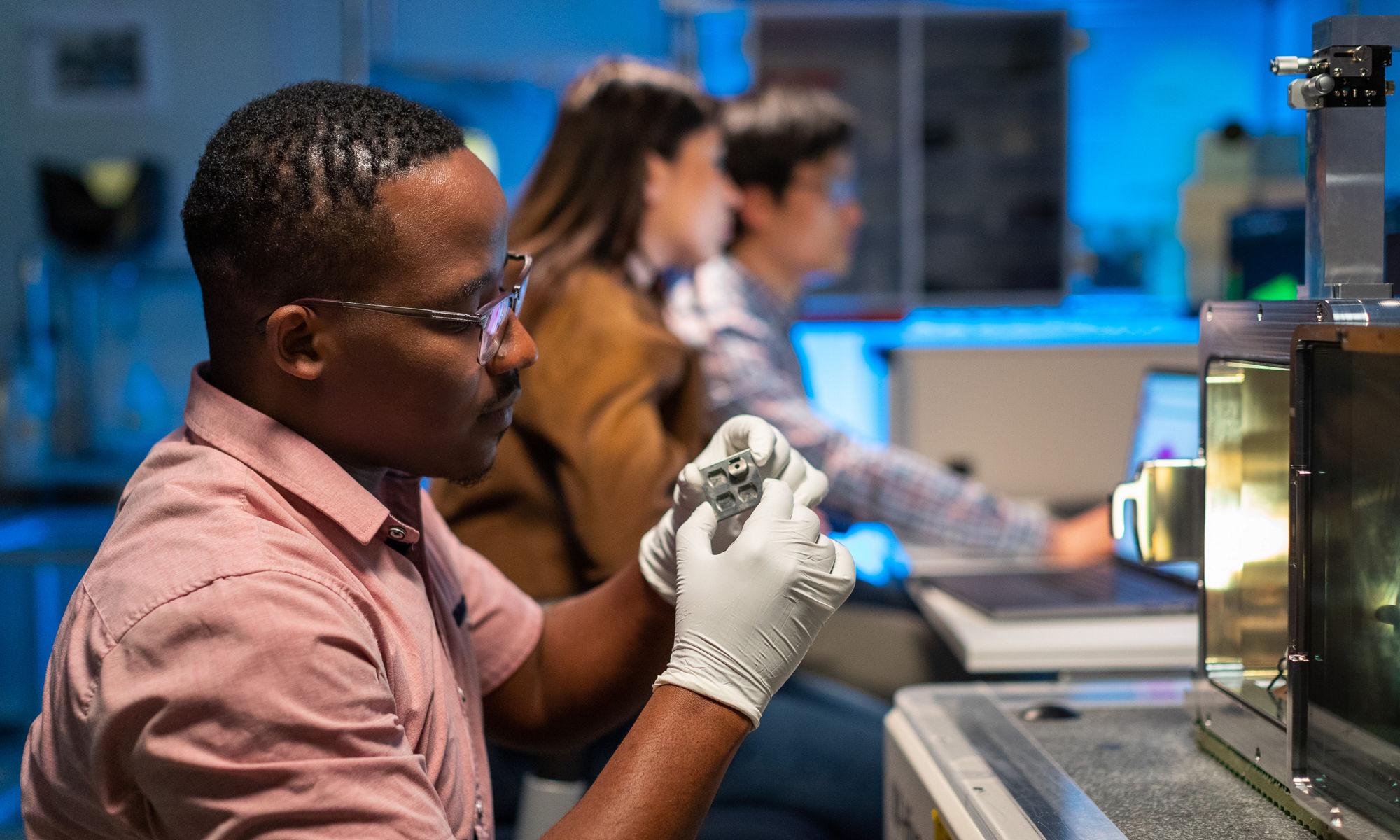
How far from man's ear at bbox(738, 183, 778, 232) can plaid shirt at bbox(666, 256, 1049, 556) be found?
16 centimetres

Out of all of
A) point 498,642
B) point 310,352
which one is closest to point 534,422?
point 498,642

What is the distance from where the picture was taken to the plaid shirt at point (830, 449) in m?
1.97

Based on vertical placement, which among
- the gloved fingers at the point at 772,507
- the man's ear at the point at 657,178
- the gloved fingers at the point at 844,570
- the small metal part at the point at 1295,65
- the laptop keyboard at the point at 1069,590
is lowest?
the laptop keyboard at the point at 1069,590

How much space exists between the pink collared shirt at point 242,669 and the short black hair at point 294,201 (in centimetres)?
9

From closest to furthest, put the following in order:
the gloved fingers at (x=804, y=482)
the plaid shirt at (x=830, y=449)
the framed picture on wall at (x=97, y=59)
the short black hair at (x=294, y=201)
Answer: the short black hair at (x=294, y=201), the gloved fingers at (x=804, y=482), the plaid shirt at (x=830, y=449), the framed picture on wall at (x=97, y=59)

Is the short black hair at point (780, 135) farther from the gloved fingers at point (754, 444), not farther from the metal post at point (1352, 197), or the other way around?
the metal post at point (1352, 197)

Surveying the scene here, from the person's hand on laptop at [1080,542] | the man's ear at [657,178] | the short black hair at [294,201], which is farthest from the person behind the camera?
the person's hand on laptop at [1080,542]

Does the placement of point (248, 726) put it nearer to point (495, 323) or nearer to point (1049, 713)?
point (495, 323)

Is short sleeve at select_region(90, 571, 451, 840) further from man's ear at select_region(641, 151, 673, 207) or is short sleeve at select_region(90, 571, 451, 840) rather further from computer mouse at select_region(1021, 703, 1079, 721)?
man's ear at select_region(641, 151, 673, 207)

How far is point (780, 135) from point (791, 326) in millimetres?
398

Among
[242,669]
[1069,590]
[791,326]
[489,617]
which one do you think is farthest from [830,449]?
[242,669]

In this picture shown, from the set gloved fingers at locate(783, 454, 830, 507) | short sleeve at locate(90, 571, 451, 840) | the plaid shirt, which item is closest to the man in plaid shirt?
the plaid shirt

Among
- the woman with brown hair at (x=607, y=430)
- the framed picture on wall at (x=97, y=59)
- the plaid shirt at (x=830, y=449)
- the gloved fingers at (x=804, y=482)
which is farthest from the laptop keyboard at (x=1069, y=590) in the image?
the framed picture on wall at (x=97, y=59)

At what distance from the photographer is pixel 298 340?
76 cm
